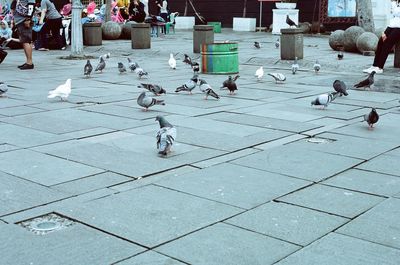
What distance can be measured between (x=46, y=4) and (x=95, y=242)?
15.7 m

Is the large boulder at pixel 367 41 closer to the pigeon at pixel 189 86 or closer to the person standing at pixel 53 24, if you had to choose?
the pigeon at pixel 189 86

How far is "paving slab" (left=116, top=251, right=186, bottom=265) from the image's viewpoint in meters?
3.72

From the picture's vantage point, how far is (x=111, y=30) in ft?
75.0

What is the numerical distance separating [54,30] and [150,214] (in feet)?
54.2

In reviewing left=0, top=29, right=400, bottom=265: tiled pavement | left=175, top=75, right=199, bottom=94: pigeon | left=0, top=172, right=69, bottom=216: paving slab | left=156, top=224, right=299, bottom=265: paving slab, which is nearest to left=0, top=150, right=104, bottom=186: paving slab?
left=0, top=29, right=400, bottom=265: tiled pavement

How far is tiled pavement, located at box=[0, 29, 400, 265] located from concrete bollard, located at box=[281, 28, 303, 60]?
4656mm

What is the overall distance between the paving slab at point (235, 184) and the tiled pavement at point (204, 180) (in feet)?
0.06

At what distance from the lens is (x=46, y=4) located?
18.4 meters

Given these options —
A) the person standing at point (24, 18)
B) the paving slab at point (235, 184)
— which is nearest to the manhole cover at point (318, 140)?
the paving slab at point (235, 184)

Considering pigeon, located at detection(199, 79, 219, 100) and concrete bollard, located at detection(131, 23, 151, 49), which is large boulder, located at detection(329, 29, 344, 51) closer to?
concrete bollard, located at detection(131, 23, 151, 49)

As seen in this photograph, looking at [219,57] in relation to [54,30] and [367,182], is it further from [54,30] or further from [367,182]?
[54,30]

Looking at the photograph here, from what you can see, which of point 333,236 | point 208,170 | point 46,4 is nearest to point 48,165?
point 208,170

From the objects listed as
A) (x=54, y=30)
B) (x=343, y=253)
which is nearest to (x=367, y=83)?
(x=343, y=253)

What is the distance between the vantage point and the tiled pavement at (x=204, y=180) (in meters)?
3.98
